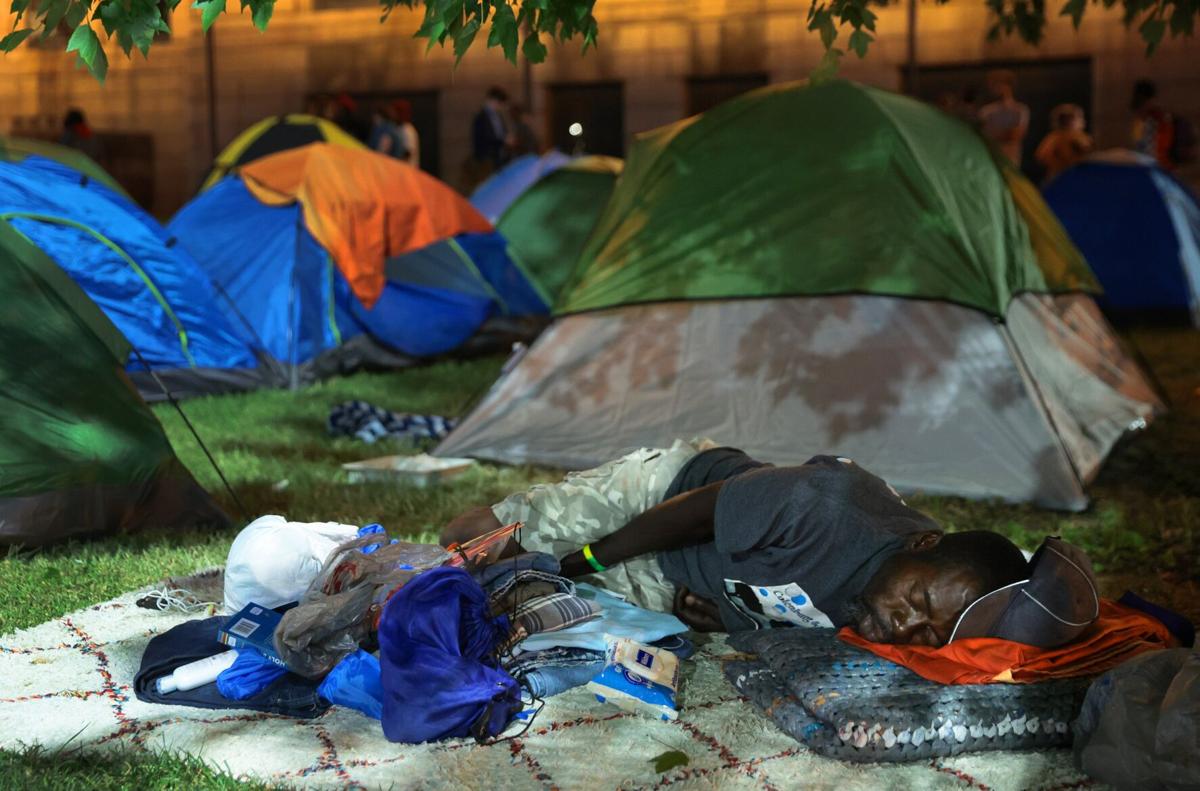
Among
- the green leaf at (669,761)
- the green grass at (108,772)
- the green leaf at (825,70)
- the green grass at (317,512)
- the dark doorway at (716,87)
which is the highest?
the green leaf at (825,70)

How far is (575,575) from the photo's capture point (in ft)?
12.9

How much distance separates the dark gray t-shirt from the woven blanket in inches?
7.1

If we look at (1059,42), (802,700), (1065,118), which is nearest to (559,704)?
(802,700)

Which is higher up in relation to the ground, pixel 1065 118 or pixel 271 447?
pixel 1065 118

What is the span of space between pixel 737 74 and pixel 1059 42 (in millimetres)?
4069

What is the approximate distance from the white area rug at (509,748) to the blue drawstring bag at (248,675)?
0.06 metres

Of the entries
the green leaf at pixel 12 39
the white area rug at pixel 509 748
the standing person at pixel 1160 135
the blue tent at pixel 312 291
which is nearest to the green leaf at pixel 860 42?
the white area rug at pixel 509 748

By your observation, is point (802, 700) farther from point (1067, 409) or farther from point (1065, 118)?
point (1065, 118)

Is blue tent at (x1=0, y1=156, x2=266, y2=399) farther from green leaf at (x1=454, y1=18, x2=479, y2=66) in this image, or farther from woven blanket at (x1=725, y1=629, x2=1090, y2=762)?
woven blanket at (x1=725, y1=629, x2=1090, y2=762)

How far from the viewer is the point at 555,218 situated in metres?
12.0

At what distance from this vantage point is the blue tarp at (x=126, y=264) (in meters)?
7.49

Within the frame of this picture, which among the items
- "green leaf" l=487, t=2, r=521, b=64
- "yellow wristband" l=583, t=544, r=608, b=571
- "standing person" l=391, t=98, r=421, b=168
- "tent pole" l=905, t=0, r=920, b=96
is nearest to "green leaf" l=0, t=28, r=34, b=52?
"green leaf" l=487, t=2, r=521, b=64

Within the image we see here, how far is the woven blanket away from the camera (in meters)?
3.04

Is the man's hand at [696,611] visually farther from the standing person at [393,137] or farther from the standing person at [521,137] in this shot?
the standing person at [521,137]
